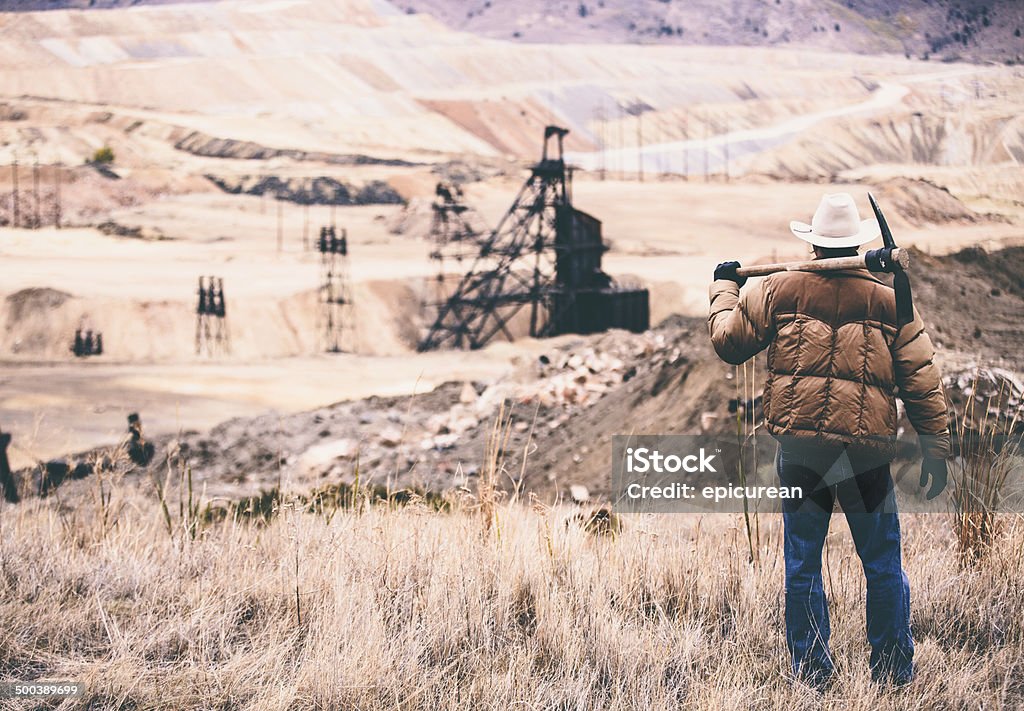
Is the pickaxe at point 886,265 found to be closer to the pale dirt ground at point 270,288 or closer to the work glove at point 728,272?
the work glove at point 728,272

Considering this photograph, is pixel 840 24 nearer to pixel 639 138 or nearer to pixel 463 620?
pixel 463 620

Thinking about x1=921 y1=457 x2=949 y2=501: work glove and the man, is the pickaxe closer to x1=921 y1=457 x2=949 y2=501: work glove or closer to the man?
the man

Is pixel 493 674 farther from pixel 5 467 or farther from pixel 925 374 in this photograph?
pixel 5 467

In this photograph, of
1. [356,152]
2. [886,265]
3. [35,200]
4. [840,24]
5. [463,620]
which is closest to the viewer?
[886,265]

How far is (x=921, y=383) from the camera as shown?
3020mm

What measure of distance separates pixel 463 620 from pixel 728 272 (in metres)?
1.59

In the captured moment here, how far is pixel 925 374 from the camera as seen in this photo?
9.92 feet

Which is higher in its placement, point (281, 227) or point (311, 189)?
point (311, 189)

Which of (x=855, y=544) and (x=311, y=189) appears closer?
(x=855, y=544)

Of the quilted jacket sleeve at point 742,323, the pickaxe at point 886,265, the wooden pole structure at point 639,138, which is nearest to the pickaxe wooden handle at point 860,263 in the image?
the pickaxe at point 886,265

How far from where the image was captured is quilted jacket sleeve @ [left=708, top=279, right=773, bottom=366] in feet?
10.3

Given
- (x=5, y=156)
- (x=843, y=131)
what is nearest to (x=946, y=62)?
(x=843, y=131)

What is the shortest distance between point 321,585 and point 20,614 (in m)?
1.13

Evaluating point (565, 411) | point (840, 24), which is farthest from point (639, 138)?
point (565, 411)
